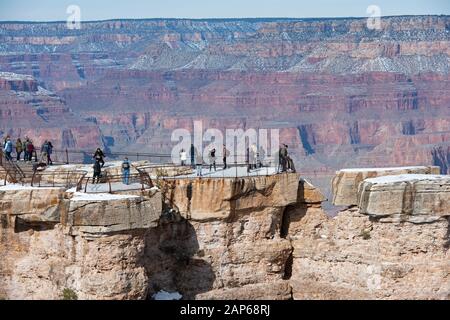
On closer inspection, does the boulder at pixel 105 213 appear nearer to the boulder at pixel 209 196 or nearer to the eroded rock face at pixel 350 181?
the boulder at pixel 209 196

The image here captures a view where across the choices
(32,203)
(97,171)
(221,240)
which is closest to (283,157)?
(221,240)

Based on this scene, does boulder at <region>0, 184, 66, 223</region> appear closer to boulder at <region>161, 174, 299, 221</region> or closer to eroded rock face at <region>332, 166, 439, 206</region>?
boulder at <region>161, 174, 299, 221</region>

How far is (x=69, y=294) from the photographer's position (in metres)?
28.9

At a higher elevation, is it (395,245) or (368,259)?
(395,245)

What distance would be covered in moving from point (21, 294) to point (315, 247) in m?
7.36

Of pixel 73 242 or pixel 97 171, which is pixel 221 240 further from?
pixel 73 242

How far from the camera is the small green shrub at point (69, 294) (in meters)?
28.7

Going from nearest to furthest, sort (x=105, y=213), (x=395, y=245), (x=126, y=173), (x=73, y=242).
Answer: (x=105, y=213)
(x=73, y=242)
(x=126, y=173)
(x=395, y=245)

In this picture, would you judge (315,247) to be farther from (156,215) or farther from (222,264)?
(156,215)

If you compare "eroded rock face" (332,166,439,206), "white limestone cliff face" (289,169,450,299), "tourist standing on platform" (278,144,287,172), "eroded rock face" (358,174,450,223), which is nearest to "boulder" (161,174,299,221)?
"tourist standing on platform" (278,144,287,172)

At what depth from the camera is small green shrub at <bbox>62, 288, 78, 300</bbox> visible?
28709 millimetres

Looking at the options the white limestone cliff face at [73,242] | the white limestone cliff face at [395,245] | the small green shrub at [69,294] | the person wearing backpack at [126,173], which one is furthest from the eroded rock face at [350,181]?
the small green shrub at [69,294]

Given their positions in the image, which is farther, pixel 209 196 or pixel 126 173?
pixel 209 196
